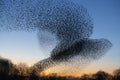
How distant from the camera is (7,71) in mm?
58062

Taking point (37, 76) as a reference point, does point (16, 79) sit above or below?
above

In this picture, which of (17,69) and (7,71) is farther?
(17,69)

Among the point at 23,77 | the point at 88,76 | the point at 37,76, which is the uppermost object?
the point at 88,76

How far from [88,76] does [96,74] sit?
5715 mm

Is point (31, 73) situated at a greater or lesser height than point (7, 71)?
lesser

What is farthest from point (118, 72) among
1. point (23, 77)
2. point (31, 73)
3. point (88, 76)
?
point (31, 73)

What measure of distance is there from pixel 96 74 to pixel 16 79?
23.7 metres

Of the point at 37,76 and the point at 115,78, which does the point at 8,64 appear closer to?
the point at 37,76

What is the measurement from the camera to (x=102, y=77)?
71000mm

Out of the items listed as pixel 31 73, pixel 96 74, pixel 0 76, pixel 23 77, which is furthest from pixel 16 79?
pixel 96 74

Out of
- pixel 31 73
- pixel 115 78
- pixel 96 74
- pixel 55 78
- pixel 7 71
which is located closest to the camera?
pixel 31 73

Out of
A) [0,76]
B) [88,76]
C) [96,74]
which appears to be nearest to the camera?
[0,76]

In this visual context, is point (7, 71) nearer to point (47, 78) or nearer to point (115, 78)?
point (47, 78)

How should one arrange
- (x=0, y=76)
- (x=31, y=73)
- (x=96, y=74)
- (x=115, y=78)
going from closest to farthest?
(x=31, y=73) < (x=0, y=76) < (x=115, y=78) < (x=96, y=74)
